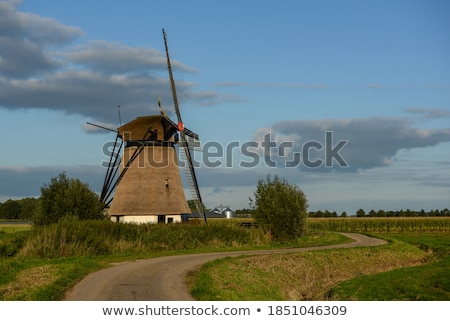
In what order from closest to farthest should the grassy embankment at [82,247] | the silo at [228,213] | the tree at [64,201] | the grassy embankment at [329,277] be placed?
the grassy embankment at [82,247]
the grassy embankment at [329,277]
the tree at [64,201]
the silo at [228,213]

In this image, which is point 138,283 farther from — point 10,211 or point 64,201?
point 10,211

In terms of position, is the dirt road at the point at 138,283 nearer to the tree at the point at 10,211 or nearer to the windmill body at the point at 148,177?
the windmill body at the point at 148,177

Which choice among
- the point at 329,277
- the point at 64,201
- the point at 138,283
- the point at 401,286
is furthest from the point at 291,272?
the point at 64,201

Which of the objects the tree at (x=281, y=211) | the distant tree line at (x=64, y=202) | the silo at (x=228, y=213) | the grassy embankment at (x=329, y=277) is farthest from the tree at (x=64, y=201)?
the silo at (x=228, y=213)

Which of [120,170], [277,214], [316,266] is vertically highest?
[120,170]

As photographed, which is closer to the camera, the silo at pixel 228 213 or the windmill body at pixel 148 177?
the windmill body at pixel 148 177

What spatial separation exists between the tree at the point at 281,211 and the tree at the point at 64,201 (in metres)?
15.4

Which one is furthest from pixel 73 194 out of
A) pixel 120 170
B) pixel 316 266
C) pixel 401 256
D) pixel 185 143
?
pixel 401 256

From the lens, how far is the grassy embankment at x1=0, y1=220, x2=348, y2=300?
20.3m

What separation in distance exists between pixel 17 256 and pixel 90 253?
4.25 meters

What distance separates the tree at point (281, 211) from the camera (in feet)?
155

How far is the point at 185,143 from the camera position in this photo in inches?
2263

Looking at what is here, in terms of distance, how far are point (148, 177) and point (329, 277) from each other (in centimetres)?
3060
